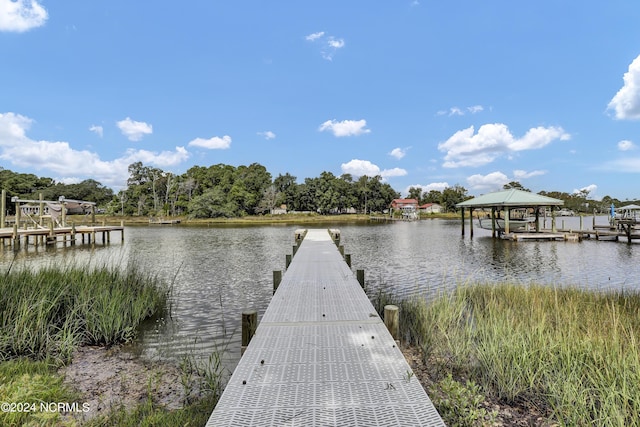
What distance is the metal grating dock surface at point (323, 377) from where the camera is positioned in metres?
2.56

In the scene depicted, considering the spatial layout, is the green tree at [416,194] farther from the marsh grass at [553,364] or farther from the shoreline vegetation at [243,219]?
the marsh grass at [553,364]

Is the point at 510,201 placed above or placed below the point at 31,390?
above

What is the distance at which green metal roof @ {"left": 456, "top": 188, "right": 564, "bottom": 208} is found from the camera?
82.0 feet

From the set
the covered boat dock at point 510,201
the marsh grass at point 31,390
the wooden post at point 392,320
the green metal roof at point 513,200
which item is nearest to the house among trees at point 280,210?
the covered boat dock at point 510,201

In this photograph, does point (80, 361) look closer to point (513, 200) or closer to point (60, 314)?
point (60, 314)

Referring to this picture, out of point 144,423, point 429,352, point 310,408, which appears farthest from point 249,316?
point 429,352

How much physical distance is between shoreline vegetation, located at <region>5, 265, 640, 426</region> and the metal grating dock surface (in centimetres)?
76

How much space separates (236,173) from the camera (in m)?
84.9

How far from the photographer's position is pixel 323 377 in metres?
3.18

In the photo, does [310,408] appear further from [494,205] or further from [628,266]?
[494,205]

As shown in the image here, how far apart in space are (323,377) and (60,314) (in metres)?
5.62

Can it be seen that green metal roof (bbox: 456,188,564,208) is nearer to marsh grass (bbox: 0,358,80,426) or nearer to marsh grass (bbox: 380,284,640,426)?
marsh grass (bbox: 380,284,640,426)

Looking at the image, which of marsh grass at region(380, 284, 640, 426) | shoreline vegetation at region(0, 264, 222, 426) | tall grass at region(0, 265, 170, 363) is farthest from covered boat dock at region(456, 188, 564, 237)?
tall grass at region(0, 265, 170, 363)

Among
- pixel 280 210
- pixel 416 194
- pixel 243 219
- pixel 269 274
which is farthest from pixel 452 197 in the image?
pixel 269 274
